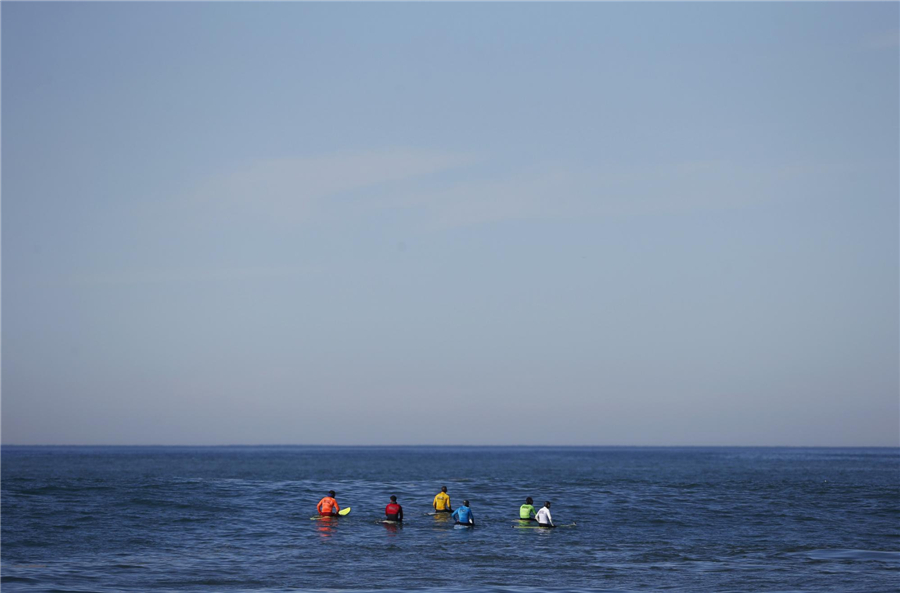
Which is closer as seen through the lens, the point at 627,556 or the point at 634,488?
the point at 627,556

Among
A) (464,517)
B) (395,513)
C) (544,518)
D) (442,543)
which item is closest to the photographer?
(442,543)

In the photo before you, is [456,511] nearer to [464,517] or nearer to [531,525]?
[464,517]

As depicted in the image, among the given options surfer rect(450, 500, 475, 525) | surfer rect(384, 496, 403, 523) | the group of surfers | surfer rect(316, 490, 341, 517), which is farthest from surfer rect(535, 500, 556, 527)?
surfer rect(316, 490, 341, 517)

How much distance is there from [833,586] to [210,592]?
20056mm

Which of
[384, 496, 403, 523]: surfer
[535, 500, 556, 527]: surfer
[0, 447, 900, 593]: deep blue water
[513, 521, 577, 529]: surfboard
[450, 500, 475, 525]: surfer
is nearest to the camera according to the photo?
[0, 447, 900, 593]: deep blue water

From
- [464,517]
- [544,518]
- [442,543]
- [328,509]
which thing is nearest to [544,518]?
[544,518]

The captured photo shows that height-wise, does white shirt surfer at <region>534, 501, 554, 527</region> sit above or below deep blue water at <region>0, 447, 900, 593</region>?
above

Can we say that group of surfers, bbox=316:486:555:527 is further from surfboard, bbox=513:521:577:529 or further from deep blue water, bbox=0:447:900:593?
deep blue water, bbox=0:447:900:593

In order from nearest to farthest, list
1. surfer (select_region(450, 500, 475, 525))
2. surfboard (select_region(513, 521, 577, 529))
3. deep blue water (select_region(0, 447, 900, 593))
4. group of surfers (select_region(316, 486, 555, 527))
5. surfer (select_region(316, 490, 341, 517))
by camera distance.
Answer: deep blue water (select_region(0, 447, 900, 593)) < group of surfers (select_region(316, 486, 555, 527)) < surfer (select_region(450, 500, 475, 525)) < surfboard (select_region(513, 521, 577, 529)) < surfer (select_region(316, 490, 341, 517))

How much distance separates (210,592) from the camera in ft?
84.1

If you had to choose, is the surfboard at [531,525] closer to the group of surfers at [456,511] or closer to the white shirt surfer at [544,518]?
the group of surfers at [456,511]

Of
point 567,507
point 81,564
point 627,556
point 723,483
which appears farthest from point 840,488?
point 81,564

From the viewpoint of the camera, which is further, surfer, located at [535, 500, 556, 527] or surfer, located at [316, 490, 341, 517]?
surfer, located at [316, 490, 341, 517]

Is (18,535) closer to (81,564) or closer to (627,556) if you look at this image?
(81,564)
